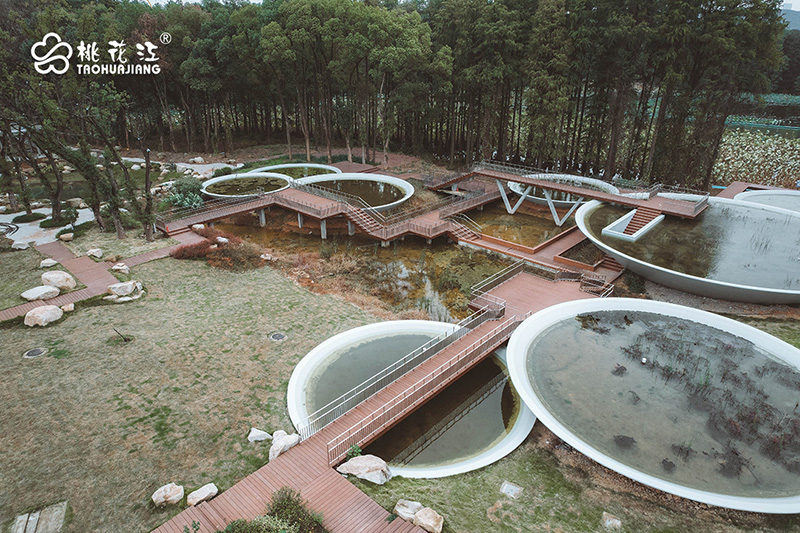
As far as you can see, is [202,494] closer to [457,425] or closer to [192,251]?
[457,425]

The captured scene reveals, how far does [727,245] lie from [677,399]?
1230cm

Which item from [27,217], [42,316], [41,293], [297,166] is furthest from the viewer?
[297,166]

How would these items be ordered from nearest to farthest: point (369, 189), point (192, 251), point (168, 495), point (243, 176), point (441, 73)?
point (168, 495)
point (192, 251)
point (369, 189)
point (441, 73)
point (243, 176)

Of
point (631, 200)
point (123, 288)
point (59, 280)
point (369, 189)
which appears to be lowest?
point (123, 288)

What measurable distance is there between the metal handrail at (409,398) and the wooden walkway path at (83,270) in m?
13.5

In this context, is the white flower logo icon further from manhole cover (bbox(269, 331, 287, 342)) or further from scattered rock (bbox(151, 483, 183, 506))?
scattered rock (bbox(151, 483, 183, 506))

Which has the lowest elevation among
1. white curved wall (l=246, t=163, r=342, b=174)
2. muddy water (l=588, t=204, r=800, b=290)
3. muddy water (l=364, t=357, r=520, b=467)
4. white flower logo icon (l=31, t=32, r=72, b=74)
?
muddy water (l=364, t=357, r=520, b=467)

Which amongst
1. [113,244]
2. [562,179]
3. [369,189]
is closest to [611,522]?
[562,179]

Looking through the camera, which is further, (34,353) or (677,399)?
(34,353)

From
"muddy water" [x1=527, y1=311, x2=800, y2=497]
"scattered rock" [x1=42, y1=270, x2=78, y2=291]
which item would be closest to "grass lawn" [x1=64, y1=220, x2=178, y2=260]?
"scattered rock" [x1=42, y1=270, x2=78, y2=291]

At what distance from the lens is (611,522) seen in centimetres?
934

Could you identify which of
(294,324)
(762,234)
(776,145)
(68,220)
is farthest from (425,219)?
(776,145)

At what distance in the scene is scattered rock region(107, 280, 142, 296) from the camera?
18.1 m

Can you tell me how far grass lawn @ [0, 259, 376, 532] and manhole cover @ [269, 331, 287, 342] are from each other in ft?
0.72
